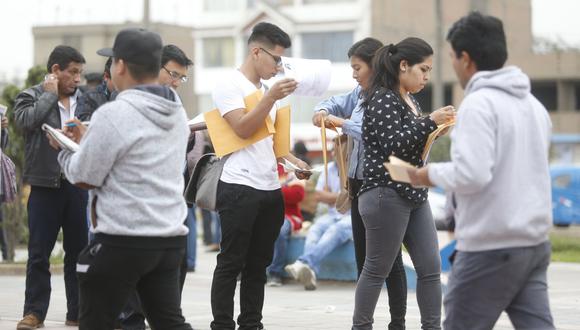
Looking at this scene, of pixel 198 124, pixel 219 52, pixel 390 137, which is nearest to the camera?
pixel 390 137

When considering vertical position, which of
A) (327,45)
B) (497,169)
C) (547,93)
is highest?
(327,45)

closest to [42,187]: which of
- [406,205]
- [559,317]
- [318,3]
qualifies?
[406,205]

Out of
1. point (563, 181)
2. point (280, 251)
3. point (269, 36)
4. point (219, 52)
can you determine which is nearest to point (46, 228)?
point (269, 36)

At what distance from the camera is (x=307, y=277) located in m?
12.0

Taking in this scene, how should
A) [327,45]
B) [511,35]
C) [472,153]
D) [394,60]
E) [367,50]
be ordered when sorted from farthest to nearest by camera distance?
[327,45], [511,35], [367,50], [394,60], [472,153]

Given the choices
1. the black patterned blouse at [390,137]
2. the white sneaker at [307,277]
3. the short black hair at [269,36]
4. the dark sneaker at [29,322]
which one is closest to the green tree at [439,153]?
the white sneaker at [307,277]

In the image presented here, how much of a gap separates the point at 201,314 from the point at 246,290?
1.91 meters

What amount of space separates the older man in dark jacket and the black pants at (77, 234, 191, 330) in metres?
3.10

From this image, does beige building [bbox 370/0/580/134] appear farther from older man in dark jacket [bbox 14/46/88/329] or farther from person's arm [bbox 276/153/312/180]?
person's arm [bbox 276/153/312/180]

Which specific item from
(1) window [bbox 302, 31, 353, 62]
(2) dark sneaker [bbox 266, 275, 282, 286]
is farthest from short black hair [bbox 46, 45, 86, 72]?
(1) window [bbox 302, 31, 353, 62]

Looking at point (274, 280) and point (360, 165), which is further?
point (274, 280)

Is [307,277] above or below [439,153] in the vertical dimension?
below

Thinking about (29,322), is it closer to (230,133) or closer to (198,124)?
(198,124)

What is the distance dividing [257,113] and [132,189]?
2.10m
